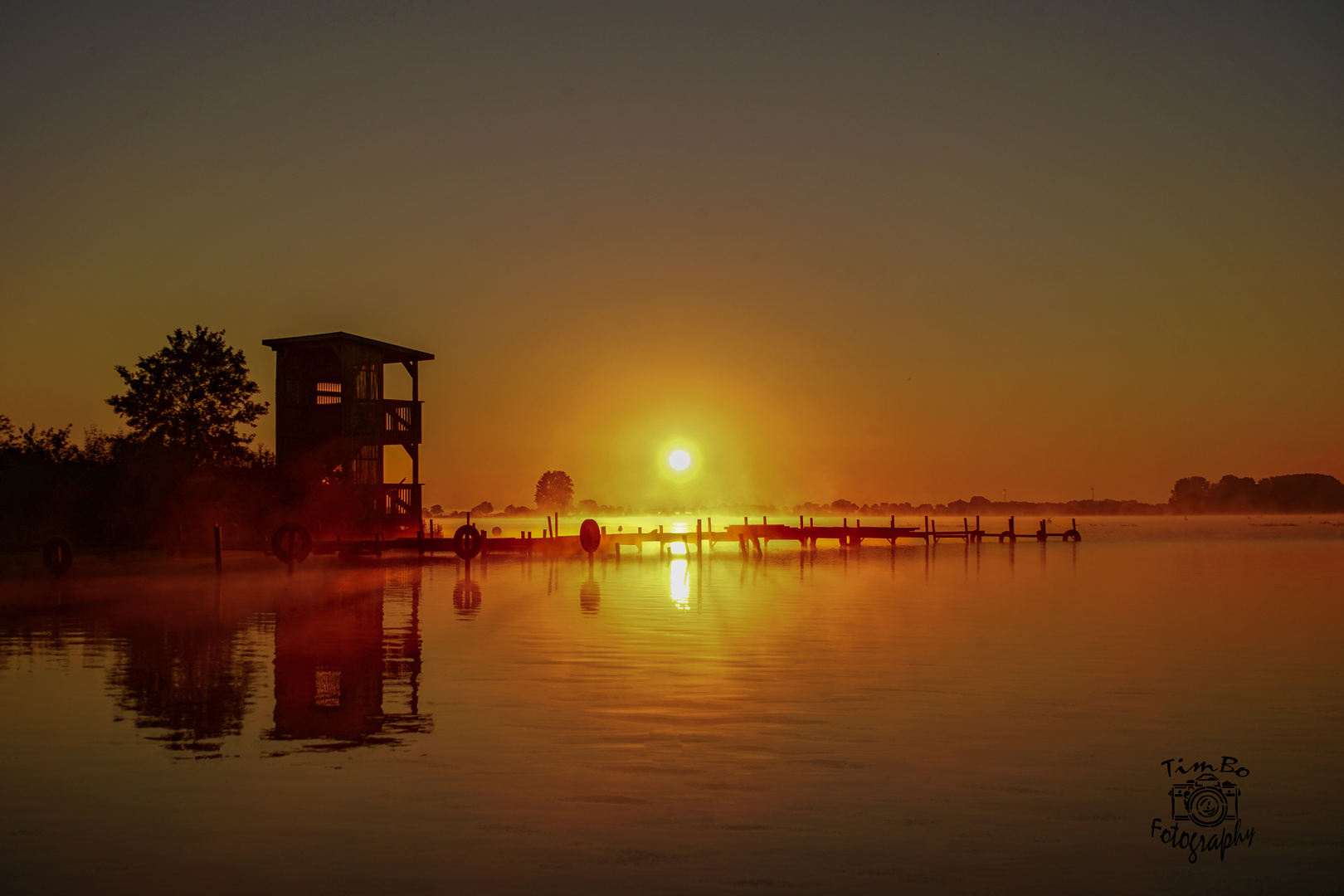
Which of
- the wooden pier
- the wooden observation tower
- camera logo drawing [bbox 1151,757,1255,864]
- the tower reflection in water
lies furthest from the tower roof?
camera logo drawing [bbox 1151,757,1255,864]

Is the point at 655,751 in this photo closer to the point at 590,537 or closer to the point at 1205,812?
the point at 1205,812

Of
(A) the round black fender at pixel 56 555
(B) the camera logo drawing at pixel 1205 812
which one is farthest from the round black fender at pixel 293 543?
(B) the camera logo drawing at pixel 1205 812

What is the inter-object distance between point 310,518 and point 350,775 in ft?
151

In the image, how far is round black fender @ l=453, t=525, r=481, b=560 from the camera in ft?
202

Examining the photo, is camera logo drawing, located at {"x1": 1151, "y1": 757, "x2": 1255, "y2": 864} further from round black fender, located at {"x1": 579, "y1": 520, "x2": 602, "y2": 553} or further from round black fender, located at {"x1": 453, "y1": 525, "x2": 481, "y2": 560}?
round black fender, located at {"x1": 579, "y1": 520, "x2": 602, "y2": 553}

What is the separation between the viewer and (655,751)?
1300 cm

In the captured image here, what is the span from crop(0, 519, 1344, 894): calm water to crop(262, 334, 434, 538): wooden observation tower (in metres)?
24.2

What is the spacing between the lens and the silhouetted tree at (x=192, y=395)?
2288 inches

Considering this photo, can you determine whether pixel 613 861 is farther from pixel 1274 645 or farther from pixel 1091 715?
pixel 1274 645

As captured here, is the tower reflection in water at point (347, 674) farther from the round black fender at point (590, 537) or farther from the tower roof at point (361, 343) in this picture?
the round black fender at point (590, 537)

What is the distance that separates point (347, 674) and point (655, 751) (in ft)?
25.4

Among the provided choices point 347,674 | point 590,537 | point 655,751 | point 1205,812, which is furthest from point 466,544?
point 1205,812

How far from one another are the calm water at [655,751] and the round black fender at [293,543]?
74.6 feet

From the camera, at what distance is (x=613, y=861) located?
899 centimetres
